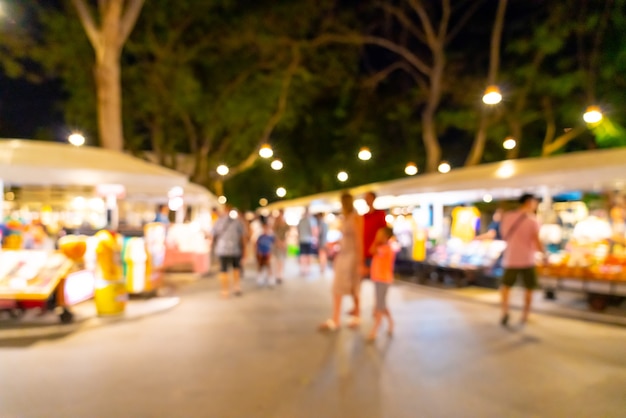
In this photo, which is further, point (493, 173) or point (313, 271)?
point (313, 271)

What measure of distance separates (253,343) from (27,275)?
362 centimetres

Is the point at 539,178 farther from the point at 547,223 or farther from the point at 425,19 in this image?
the point at 425,19

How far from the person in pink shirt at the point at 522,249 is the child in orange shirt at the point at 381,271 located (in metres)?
1.98

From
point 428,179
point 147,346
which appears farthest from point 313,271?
point 147,346

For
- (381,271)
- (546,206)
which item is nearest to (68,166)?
(381,271)

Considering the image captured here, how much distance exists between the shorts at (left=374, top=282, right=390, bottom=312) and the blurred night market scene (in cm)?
3

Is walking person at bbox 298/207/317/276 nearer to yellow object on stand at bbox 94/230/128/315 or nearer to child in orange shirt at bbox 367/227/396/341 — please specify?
yellow object on stand at bbox 94/230/128/315

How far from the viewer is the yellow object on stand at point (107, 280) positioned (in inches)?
352

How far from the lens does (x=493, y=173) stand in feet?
38.8

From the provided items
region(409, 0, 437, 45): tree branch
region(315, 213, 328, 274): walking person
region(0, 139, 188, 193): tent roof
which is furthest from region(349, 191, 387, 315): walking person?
region(409, 0, 437, 45): tree branch

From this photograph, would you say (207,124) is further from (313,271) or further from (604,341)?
(604,341)

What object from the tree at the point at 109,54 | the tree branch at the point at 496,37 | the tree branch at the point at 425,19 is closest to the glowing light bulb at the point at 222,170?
the tree branch at the point at 425,19

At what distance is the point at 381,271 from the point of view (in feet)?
25.5

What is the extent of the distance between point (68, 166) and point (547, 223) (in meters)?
9.67
